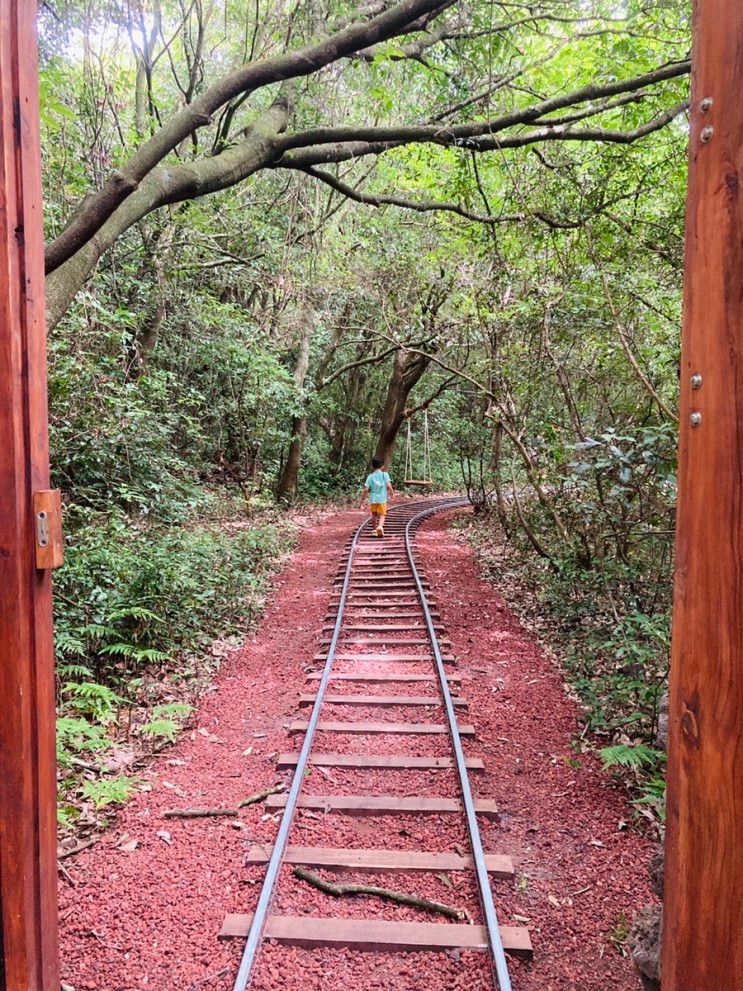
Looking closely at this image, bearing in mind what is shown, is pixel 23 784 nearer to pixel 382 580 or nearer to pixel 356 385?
pixel 382 580

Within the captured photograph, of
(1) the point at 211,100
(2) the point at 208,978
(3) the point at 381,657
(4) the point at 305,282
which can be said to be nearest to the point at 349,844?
(2) the point at 208,978

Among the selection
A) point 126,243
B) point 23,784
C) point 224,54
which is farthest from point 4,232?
point 224,54

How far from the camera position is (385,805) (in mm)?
4492

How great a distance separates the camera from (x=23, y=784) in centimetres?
167

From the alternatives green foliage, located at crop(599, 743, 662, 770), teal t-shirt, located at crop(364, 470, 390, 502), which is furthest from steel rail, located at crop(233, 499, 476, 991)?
teal t-shirt, located at crop(364, 470, 390, 502)

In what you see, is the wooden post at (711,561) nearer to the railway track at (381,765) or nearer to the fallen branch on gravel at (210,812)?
the railway track at (381,765)

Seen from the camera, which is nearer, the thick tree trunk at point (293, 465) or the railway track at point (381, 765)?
the railway track at point (381, 765)

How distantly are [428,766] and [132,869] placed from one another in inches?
87.3

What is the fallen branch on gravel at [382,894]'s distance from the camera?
3.48 metres

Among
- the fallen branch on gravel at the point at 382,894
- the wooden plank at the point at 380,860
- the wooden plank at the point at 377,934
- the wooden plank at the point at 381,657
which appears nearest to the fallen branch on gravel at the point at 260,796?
the wooden plank at the point at 380,860

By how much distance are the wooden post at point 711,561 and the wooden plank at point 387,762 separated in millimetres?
3793

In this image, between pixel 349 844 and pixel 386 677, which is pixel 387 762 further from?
pixel 386 677

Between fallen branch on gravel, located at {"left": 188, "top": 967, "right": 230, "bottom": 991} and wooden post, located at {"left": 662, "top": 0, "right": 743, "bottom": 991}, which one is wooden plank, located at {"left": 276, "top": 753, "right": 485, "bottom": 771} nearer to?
fallen branch on gravel, located at {"left": 188, "top": 967, "right": 230, "bottom": 991}

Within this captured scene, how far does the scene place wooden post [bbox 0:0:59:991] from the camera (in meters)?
1.64
